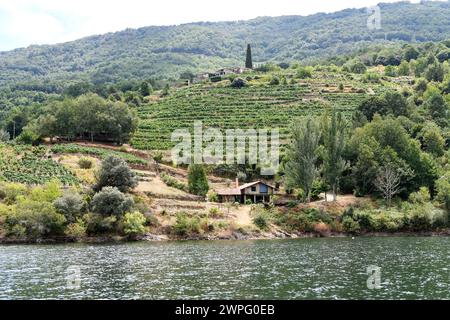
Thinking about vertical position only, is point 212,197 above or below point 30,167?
below

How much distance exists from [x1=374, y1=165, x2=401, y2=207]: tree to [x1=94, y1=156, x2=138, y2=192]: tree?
110 feet

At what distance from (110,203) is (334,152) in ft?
100

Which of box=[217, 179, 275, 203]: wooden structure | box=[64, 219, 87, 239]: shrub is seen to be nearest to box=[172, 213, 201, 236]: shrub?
box=[64, 219, 87, 239]: shrub

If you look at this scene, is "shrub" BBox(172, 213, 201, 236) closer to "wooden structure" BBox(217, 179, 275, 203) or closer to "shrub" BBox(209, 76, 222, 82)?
"wooden structure" BBox(217, 179, 275, 203)

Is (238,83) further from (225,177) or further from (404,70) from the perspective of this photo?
(404,70)

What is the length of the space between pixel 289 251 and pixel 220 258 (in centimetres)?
753

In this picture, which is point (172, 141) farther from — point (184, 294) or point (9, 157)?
point (184, 294)

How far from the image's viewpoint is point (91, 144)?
101 metres

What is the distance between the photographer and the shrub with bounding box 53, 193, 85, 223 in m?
64.1

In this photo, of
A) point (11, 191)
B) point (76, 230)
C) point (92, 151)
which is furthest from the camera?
point (92, 151)

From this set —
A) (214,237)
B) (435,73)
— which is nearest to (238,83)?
(435,73)

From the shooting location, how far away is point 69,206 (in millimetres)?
64625
